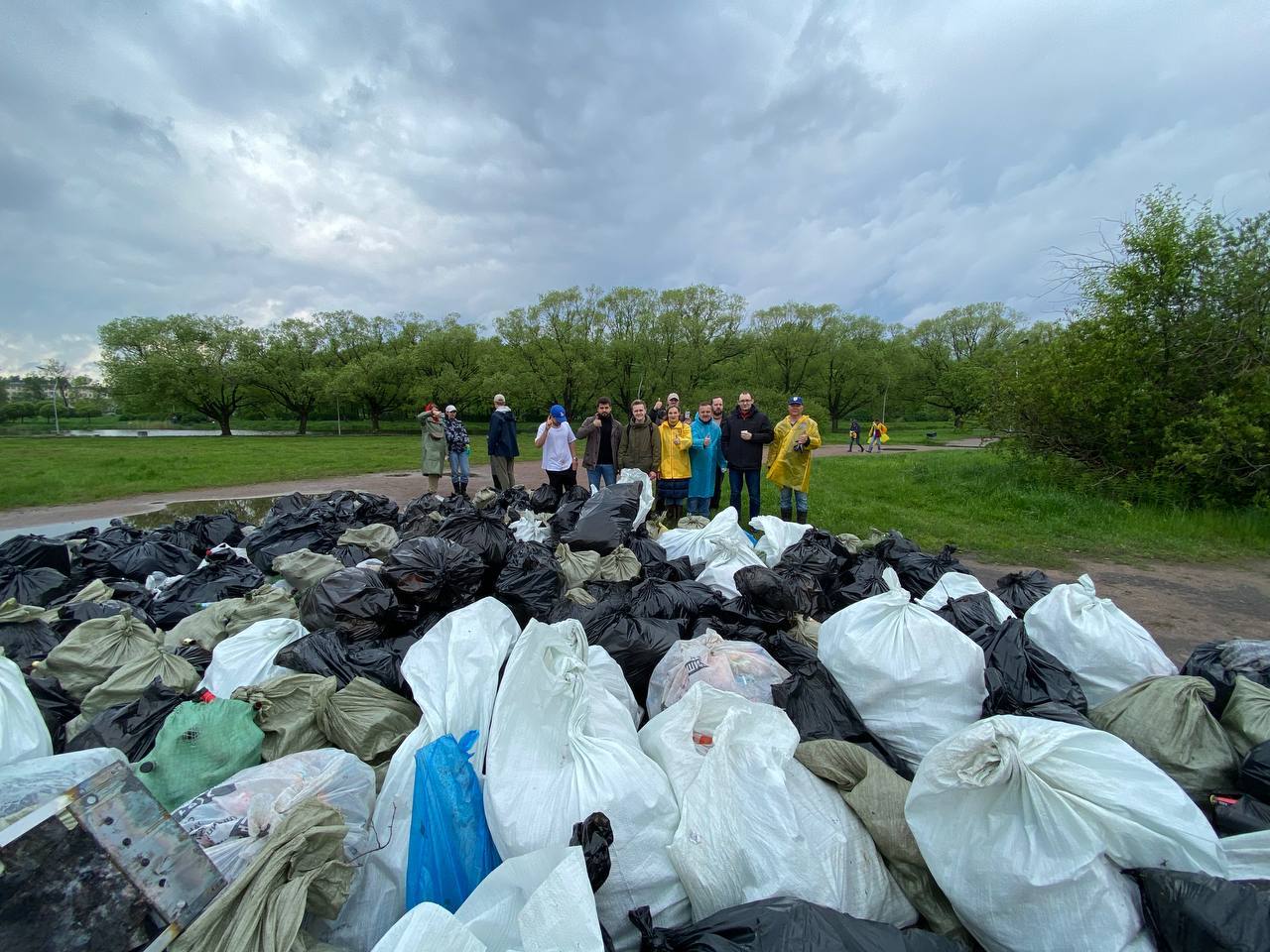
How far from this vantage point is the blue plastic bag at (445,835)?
4.39 feet

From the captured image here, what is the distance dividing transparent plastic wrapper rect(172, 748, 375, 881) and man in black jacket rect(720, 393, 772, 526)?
5.10m

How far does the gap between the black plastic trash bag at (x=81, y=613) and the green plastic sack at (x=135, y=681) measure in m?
0.87

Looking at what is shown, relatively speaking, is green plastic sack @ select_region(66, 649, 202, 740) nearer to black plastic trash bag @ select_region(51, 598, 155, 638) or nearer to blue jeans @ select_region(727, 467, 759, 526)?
black plastic trash bag @ select_region(51, 598, 155, 638)

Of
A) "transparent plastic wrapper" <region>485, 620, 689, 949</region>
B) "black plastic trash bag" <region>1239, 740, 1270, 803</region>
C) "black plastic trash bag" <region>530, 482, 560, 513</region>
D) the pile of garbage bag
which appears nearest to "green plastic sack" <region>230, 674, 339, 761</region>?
the pile of garbage bag

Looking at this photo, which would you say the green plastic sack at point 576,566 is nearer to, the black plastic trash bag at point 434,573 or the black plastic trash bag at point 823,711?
the black plastic trash bag at point 434,573

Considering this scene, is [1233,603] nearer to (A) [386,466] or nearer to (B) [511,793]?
(B) [511,793]

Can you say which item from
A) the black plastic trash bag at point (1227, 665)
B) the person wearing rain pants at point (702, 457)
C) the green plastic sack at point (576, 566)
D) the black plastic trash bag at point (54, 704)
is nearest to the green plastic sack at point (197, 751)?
the black plastic trash bag at point (54, 704)

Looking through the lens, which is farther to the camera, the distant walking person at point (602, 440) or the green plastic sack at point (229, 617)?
the distant walking person at point (602, 440)

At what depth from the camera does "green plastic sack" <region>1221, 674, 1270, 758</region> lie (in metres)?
1.68

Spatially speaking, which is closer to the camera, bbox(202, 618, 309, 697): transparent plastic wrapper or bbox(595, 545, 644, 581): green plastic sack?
bbox(202, 618, 309, 697): transparent plastic wrapper

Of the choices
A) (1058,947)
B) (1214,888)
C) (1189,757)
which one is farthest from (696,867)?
(1189,757)

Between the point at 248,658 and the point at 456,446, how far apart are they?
6544 mm

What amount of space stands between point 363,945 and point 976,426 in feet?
37.3

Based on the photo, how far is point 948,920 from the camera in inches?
52.9
